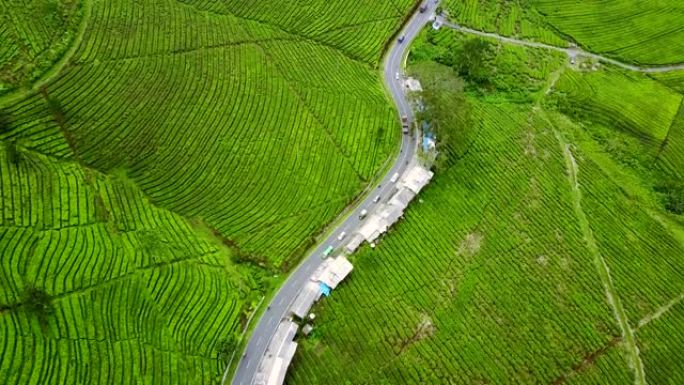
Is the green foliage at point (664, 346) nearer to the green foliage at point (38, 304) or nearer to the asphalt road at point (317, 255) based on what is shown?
the asphalt road at point (317, 255)

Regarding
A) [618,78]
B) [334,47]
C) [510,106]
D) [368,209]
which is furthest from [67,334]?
[618,78]

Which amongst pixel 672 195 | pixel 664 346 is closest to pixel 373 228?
pixel 664 346

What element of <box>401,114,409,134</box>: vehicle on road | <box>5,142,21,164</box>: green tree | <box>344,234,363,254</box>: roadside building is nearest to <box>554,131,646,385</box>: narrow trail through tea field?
<box>401,114,409,134</box>: vehicle on road

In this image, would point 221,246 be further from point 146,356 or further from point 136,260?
point 146,356

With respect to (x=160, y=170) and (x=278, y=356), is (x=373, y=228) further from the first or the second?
(x=160, y=170)

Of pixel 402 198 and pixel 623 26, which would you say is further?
pixel 623 26

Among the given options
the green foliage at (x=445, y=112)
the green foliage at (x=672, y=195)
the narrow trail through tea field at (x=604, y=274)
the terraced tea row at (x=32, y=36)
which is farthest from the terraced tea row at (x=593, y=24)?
the terraced tea row at (x=32, y=36)

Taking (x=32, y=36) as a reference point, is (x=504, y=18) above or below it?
above

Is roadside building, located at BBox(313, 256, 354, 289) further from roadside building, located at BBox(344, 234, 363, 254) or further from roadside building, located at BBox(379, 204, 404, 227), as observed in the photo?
roadside building, located at BBox(379, 204, 404, 227)
